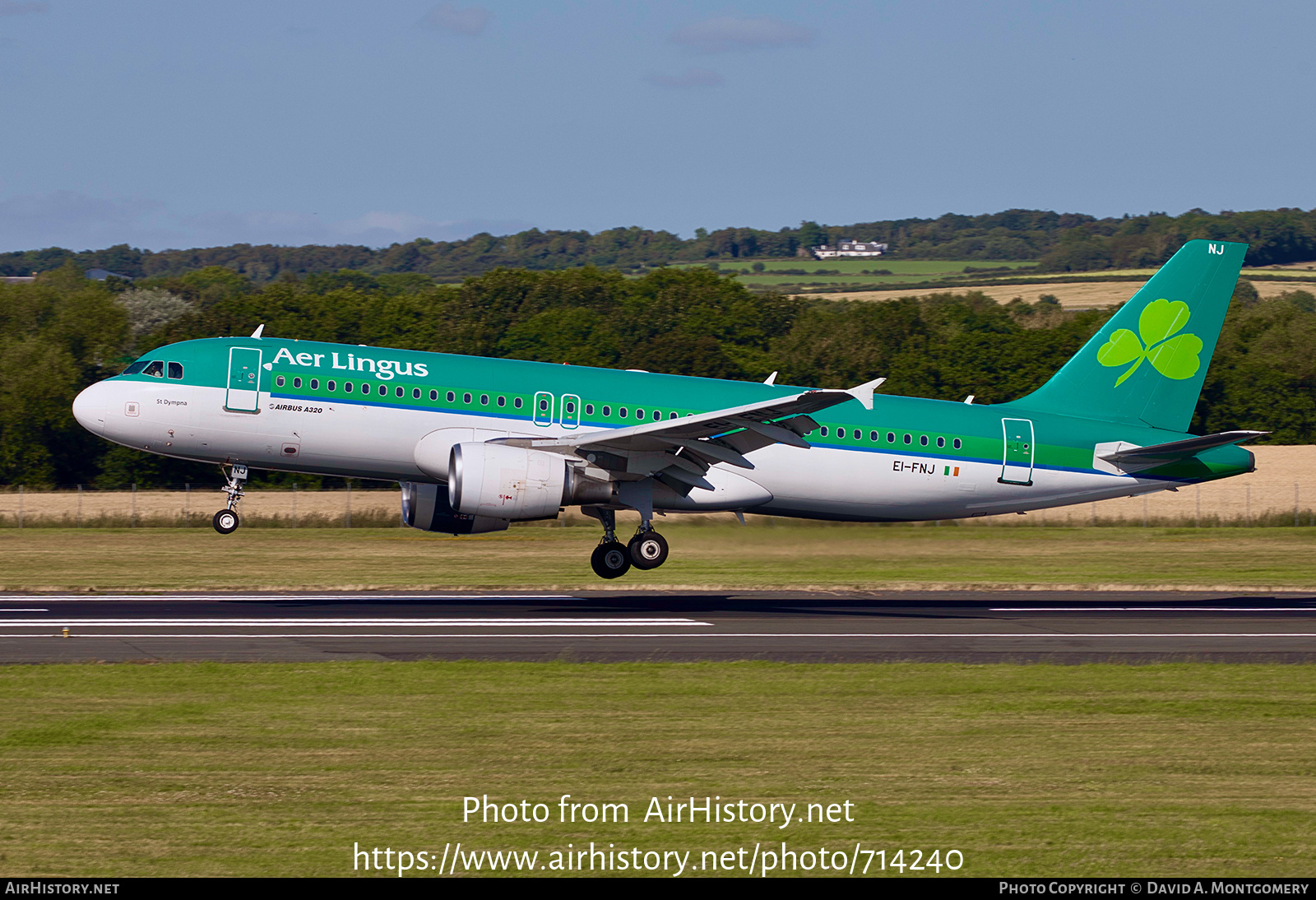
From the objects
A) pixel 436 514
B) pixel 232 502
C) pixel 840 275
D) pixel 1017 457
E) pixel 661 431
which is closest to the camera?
pixel 661 431

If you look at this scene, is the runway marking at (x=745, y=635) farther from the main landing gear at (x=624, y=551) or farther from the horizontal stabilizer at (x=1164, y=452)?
the main landing gear at (x=624, y=551)

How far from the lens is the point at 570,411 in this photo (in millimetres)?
28828

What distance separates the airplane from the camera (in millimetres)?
27125

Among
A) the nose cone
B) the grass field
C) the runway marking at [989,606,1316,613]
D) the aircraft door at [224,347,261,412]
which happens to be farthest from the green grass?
the grass field

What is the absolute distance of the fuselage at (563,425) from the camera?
27.2 meters

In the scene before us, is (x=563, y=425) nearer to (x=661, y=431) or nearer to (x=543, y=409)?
(x=543, y=409)

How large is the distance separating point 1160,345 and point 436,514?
1751cm

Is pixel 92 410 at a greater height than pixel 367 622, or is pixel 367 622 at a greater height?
pixel 92 410

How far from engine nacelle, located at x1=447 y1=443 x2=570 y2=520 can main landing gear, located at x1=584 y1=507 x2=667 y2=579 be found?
282 cm

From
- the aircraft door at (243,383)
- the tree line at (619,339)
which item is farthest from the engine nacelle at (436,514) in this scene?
the tree line at (619,339)

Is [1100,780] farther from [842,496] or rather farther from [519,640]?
[842,496]

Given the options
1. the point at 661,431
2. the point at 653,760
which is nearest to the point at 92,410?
the point at 661,431

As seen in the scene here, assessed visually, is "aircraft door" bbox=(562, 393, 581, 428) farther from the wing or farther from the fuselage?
the wing
